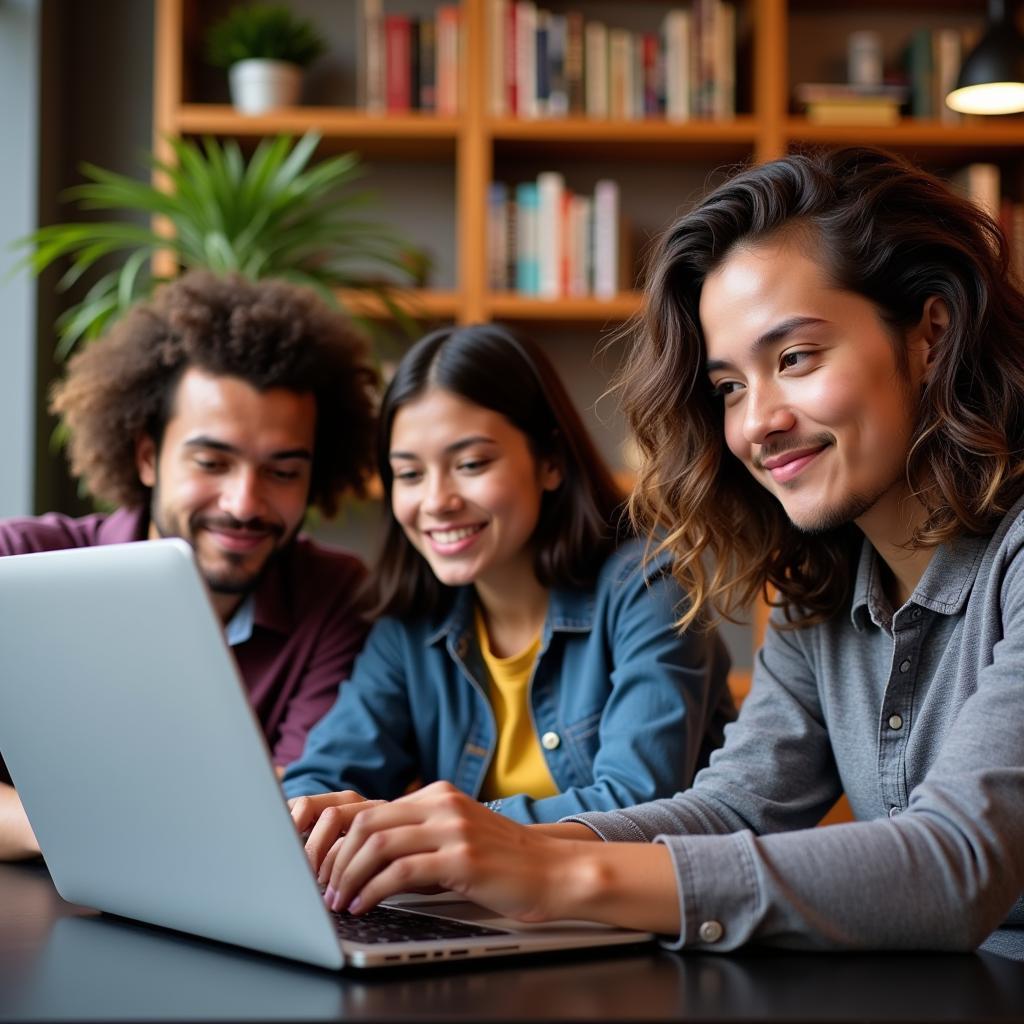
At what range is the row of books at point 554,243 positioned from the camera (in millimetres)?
3443

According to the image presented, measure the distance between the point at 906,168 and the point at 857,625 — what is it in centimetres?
45

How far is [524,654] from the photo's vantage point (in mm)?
1878

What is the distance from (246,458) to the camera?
6.55 feet

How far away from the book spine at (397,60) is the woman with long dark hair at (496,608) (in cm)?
165

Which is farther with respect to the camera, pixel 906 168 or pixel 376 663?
pixel 376 663

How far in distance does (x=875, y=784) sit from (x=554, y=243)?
2374mm

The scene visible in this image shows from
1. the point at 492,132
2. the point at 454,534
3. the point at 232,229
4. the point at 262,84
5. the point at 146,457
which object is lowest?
the point at 454,534

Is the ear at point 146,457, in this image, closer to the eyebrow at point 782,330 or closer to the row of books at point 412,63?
the eyebrow at point 782,330

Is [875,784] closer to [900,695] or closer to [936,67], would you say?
[900,695]

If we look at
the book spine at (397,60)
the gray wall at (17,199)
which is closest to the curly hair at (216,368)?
the gray wall at (17,199)

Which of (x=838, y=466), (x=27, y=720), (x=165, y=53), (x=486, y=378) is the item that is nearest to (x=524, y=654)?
(x=486, y=378)

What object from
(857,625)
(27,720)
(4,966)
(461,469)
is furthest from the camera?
(461,469)

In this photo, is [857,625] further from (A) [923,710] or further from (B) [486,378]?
(B) [486,378]

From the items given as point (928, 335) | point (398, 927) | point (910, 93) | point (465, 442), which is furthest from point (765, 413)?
point (910, 93)
